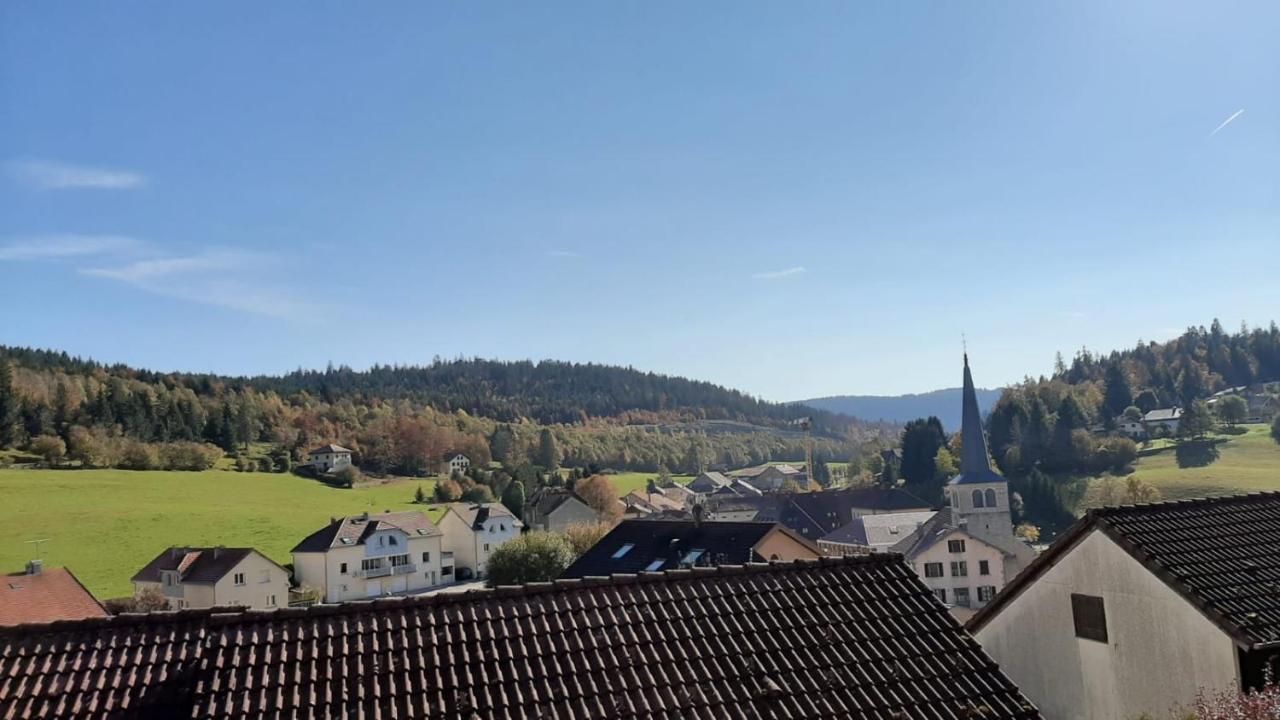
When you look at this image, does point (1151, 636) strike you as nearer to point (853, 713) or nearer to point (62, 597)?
point (853, 713)

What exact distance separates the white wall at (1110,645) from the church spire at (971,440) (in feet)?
160

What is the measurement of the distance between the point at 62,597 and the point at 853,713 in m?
33.4

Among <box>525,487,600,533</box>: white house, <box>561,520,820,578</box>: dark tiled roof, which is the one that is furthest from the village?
<box>525,487,600,533</box>: white house

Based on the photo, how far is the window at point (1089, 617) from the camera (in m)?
11.7

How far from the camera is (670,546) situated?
3981cm

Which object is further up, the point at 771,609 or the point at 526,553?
the point at 771,609

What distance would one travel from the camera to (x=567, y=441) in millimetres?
182125

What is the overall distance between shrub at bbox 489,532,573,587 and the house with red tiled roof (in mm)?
20903

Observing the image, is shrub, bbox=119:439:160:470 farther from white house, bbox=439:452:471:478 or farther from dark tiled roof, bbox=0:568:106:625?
dark tiled roof, bbox=0:568:106:625

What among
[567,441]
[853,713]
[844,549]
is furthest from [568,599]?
[567,441]

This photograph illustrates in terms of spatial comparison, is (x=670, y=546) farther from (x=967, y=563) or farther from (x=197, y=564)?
(x=197, y=564)

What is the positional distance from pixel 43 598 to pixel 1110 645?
111 feet

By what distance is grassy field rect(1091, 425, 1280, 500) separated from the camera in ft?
275

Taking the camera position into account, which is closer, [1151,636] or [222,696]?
[222,696]
